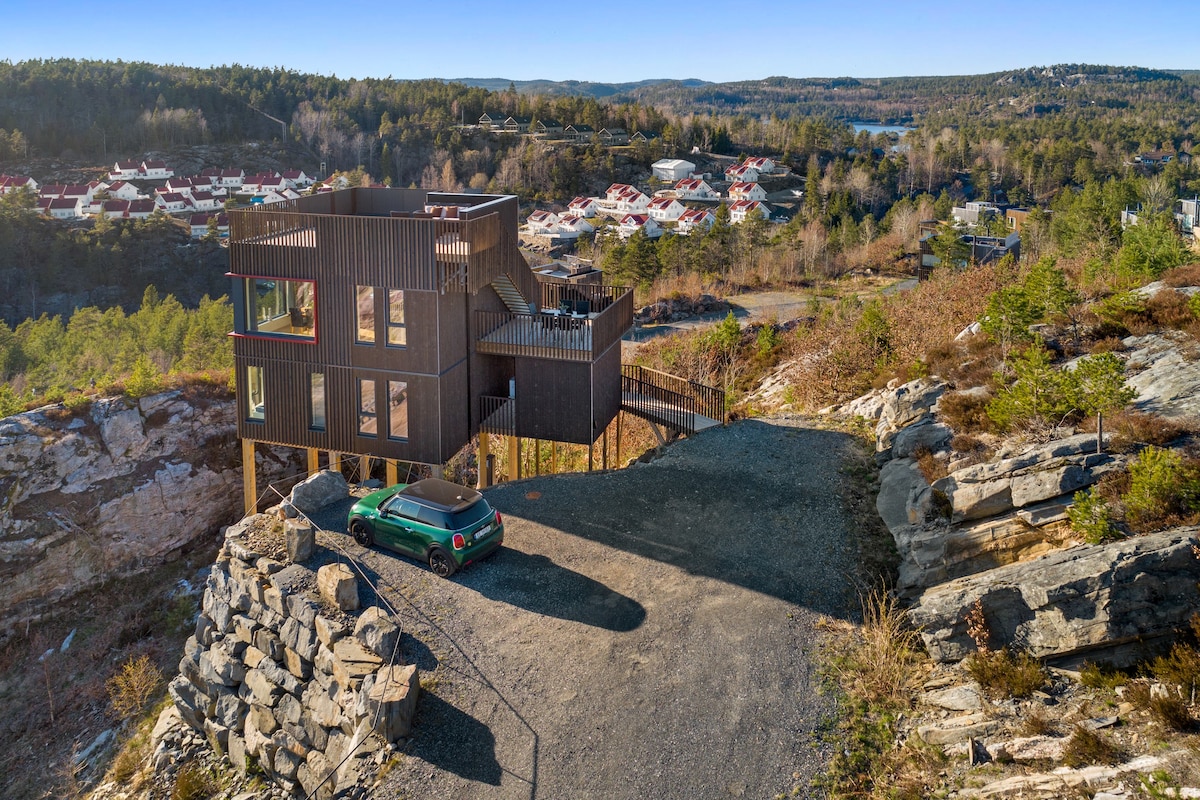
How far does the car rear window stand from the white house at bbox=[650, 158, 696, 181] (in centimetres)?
9572

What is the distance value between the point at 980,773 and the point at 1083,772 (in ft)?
2.99

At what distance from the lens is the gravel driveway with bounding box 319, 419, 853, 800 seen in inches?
331

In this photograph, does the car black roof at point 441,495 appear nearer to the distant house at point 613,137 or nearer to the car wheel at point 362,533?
the car wheel at point 362,533

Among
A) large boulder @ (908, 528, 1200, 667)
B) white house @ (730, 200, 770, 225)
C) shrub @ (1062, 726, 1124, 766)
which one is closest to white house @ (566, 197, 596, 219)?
white house @ (730, 200, 770, 225)

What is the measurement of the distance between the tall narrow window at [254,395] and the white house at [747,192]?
7919cm

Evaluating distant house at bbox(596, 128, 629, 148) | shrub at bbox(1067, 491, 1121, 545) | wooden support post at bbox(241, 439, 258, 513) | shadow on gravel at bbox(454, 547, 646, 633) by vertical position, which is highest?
distant house at bbox(596, 128, 629, 148)

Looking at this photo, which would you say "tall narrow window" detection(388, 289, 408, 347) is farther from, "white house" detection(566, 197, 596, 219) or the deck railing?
"white house" detection(566, 197, 596, 219)

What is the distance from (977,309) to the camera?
70.2 ft

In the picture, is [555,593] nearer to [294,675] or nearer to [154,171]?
[294,675]

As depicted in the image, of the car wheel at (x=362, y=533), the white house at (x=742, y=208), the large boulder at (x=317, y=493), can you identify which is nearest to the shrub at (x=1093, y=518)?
the car wheel at (x=362, y=533)

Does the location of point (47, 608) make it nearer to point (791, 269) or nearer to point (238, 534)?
point (238, 534)

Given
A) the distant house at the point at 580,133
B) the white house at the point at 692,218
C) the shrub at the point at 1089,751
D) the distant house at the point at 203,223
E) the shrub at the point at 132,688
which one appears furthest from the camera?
the distant house at the point at 580,133

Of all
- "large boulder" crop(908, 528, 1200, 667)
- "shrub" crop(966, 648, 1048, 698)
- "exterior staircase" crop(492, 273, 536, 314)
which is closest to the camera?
"large boulder" crop(908, 528, 1200, 667)

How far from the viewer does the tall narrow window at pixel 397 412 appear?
15.6m
